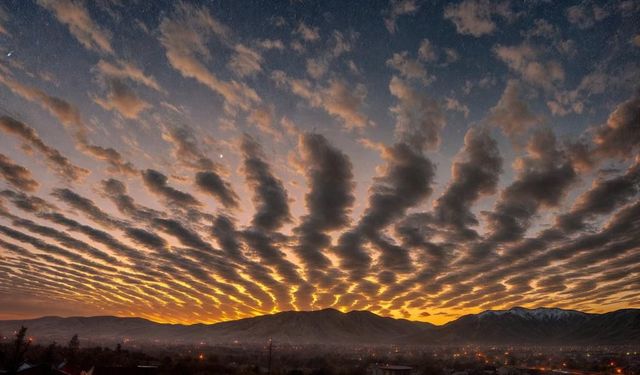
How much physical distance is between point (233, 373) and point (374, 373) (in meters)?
36.5

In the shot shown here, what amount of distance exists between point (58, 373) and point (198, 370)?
28.0m

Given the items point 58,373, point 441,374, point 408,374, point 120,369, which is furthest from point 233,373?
point 441,374

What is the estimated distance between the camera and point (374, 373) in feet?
305

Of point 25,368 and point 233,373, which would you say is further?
point 233,373

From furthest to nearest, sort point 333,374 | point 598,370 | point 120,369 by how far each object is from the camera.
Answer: point 598,370 → point 333,374 → point 120,369

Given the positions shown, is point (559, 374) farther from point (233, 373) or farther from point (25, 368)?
point (25, 368)

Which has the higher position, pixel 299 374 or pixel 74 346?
pixel 74 346

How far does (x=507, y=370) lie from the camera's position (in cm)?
10081

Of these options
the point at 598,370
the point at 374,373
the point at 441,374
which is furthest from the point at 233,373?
the point at 598,370

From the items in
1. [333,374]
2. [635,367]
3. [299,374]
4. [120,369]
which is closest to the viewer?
[120,369]

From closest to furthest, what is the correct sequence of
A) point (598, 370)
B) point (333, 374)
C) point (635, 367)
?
point (333, 374)
point (635, 367)
point (598, 370)

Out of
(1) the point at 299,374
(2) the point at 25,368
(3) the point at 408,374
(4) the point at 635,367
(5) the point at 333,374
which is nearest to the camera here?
(2) the point at 25,368

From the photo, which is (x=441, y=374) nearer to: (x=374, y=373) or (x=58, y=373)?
(x=374, y=373)

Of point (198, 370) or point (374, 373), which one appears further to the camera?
point (374, 373)
